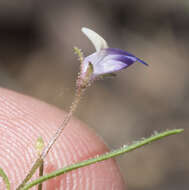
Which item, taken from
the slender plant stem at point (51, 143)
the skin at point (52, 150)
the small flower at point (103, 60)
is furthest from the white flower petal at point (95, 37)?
the skin at point (52, 150)

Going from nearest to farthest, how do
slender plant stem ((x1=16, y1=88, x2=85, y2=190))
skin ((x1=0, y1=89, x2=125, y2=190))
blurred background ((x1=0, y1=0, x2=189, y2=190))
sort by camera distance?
slender plant stem ((x1=16, y1=88, x2=85, y2=190)), skin ((x1=0, y1=89, x2=125, y2=190)), blurred background ((x1=0, y1=0, x2=189, y2=190))

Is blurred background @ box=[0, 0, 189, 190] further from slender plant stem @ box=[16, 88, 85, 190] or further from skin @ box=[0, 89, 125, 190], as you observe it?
slender plant stem @ box=[16, 88, 85, 190]

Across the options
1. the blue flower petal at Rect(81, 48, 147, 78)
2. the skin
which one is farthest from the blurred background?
the blue flower petal at Rect(81, 48, 147, 78)

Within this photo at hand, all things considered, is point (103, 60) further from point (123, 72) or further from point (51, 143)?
point (123, 72)

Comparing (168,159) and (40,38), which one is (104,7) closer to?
(40,38)

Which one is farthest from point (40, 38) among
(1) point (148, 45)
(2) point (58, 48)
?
(1) point (148, 45)

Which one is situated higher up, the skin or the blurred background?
the blurred background

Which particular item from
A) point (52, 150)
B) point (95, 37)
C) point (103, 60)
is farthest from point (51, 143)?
point (52, 150)
